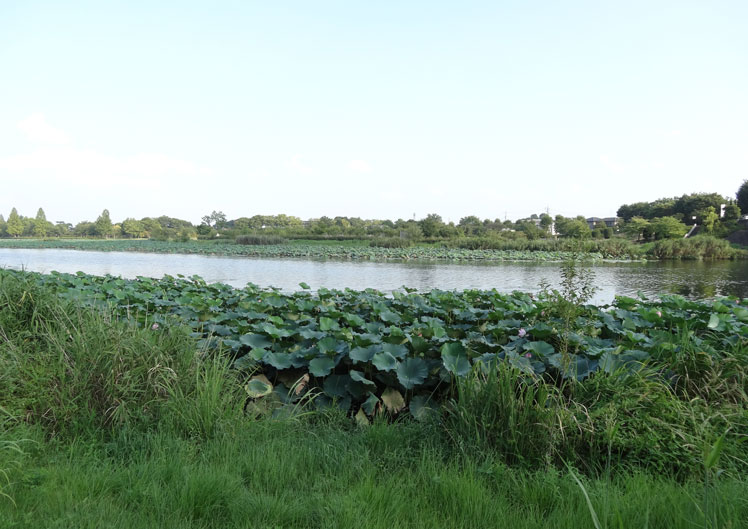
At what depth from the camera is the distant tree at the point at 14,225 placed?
277ft

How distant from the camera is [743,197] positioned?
163ft

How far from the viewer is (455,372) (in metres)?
3.08

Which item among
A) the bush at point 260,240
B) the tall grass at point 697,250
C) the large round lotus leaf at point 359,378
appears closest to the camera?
the large round lotus leaf at point 359,378

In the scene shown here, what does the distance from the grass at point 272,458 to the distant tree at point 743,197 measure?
62.0 metres

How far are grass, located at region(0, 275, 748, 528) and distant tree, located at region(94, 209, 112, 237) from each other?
93.3m

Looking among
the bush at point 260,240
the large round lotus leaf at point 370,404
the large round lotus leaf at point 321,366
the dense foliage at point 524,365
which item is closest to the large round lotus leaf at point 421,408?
the dense foliage at point 524,365

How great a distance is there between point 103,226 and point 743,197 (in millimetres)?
98732

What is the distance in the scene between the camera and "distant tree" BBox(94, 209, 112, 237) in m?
83.1

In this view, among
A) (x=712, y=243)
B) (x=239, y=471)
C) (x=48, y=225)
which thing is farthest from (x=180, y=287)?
(x=48, y=225)

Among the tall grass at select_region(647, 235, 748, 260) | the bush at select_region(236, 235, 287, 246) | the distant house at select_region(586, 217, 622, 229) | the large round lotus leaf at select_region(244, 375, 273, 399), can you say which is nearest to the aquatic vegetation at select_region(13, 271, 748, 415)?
the large round lotus leaf at select_region(244, 375, 273, 399)

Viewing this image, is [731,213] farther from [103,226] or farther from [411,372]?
[103,226]

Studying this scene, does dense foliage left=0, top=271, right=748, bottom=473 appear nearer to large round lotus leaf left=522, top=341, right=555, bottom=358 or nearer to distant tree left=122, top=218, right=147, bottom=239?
large round lotus leaf left=522, top=341, right=555, bottom=358

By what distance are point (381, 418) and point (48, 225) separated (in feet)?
352

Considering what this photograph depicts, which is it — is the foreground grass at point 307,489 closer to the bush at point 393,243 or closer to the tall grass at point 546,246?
the tall grass at point 546,246
